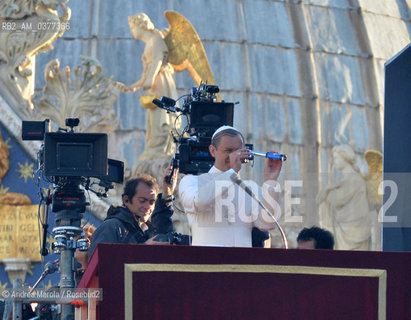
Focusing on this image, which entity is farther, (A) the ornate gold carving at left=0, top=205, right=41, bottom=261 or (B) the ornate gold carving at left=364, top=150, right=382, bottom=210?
(B) the ornate gold carving at left=364, top=150, right=382, bottom=210

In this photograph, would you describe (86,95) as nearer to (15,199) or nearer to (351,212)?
(15,199)

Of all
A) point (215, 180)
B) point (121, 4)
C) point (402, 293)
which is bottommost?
point (402, 293)

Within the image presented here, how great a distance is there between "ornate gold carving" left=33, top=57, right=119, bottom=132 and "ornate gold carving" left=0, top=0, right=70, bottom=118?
6.70ft

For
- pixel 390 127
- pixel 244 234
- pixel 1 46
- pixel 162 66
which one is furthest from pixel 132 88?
pixel 244 234

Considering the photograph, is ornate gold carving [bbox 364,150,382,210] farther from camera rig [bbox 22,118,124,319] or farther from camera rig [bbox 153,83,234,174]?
camera rig [bbox 22,118,124,319]

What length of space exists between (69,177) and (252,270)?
2.69m

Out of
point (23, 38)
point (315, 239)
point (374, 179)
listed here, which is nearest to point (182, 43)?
point (374, 179)

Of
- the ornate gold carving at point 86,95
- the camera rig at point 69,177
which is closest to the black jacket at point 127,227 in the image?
the camera rig at point 69,177

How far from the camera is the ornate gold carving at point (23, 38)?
21438 mm

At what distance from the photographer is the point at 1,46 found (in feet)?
71.4

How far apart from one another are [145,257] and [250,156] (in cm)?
150

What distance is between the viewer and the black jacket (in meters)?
12.4

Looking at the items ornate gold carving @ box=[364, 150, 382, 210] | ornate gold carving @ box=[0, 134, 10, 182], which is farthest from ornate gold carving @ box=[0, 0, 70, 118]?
ornate gold carving @ box=[364, 150, 382, 210]

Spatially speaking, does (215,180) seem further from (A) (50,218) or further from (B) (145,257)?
(A) (50,218)
